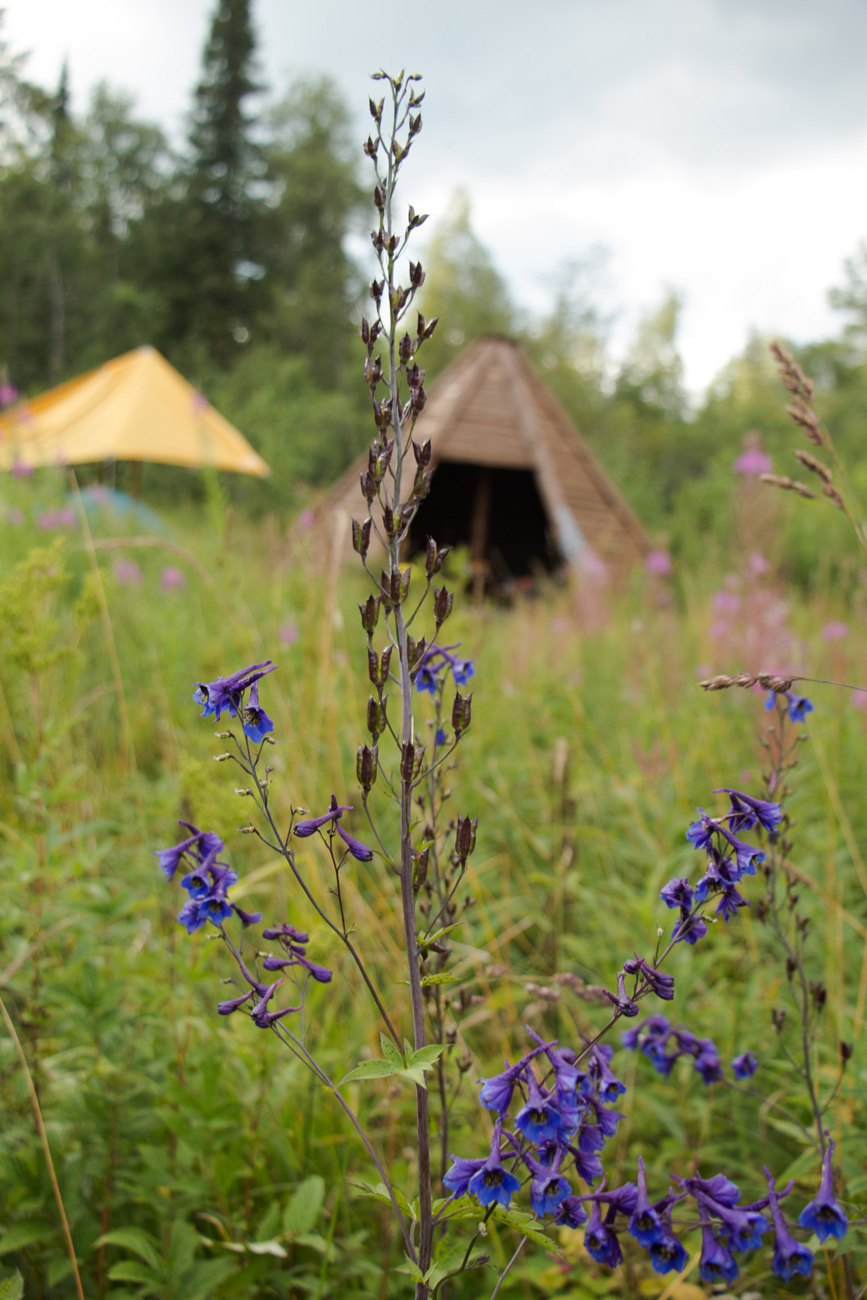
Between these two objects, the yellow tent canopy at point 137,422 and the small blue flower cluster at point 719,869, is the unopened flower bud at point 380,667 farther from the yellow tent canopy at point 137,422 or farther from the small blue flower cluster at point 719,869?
the yellow tent canopy at point 137,422

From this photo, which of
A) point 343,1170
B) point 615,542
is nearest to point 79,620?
point 343,1170

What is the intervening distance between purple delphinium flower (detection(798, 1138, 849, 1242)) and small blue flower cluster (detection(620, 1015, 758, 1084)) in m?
0.36

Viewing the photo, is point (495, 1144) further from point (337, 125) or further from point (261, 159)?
point (337, 125)

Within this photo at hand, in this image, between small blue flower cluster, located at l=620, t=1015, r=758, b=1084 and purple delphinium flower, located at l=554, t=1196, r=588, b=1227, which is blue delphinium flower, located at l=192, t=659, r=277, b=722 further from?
small blue flower cluster, located at l=620, t=1015, r=758, b=1084

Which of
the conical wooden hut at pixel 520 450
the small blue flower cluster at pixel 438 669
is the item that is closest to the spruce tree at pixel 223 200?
Answer: the conical wooden hut at pixel 520 450

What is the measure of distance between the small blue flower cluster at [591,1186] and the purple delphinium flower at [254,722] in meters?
0.47

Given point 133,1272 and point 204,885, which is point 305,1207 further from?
point 204,885

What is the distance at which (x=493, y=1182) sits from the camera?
85cm

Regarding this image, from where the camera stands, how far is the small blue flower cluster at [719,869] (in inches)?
37.3

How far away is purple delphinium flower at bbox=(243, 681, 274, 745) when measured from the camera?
3.26ft

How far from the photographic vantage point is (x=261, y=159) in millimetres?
33125

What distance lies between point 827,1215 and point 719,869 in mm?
503

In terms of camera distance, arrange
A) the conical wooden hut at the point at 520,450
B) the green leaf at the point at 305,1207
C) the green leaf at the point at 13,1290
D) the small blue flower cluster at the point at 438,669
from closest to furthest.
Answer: the green leaf at the point at 13,1290 → the small blue flower cluster at the point at 438,669 → the green leaf at the point at 305,1207 → the conical wooden hut at the point at 520,450

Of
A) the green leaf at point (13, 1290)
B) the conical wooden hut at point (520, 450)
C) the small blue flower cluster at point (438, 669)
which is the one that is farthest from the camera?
the conical wooden hut at point (520, 450)
